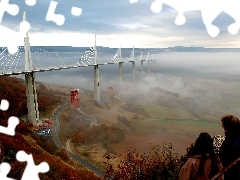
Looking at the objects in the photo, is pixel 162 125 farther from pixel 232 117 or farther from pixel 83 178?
pixel 232 117

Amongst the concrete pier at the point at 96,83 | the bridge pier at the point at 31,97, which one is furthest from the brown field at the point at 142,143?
the concrete pier at the point at 96,83

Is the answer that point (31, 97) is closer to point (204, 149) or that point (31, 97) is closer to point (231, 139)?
point (231, 139)

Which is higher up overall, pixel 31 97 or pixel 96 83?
pixel 31 97

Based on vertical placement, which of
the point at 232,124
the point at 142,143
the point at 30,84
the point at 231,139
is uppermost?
the point at 232,124

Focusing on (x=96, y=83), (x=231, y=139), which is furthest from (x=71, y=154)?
(x=96, y=83)

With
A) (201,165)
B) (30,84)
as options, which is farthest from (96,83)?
(201,165)

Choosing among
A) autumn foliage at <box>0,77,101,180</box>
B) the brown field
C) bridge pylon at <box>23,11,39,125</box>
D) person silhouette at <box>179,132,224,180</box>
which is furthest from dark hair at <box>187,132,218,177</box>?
bridge pylon at <box>23,11,39,125</box>

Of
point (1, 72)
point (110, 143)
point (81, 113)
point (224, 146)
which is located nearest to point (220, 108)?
point (81, 113)

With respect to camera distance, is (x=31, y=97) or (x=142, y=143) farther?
(x=142, y=143)

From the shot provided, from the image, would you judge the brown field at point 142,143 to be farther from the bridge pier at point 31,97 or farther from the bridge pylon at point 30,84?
the bridge pylon at point 30,84

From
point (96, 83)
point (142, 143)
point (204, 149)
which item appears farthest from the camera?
point (96, 83)

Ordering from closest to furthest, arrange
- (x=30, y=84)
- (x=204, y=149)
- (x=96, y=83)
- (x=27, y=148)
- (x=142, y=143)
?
(x=204, y=149), (x=27, y=148), (x=30, y=84), (x=142, y=143), (x=96, y=83)
